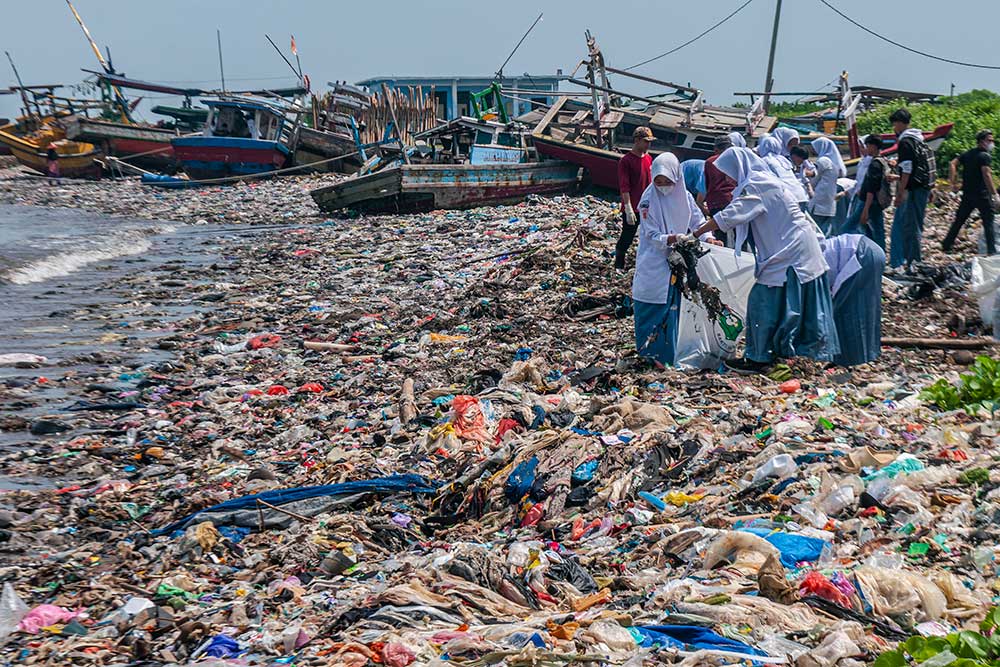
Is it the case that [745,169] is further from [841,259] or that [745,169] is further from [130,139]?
[130,139]

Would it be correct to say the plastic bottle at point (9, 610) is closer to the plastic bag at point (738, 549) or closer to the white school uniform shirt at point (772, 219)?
the plastic bag at point (738, 549)

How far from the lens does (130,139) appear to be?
31.0 metres

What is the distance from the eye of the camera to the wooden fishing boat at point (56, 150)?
3058 centimetres

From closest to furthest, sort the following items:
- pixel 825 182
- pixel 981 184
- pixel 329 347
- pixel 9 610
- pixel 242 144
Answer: pixel 9 610 < pixel 329 347 < pixel 825 182 < pixel 981 184 < pixel 242 144

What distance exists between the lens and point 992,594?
3117mm

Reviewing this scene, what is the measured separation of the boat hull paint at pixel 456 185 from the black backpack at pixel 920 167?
31.5 feet

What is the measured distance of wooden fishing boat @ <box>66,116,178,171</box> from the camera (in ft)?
98.9

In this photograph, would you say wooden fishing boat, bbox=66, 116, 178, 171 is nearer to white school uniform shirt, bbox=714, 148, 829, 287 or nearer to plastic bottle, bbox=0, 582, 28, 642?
white school uniform shirt, bbox=714, 148, 829, 287

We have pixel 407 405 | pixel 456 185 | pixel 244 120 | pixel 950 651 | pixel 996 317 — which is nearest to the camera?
pixel 950 651

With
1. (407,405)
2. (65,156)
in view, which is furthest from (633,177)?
(65,156)

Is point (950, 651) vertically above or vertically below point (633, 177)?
below

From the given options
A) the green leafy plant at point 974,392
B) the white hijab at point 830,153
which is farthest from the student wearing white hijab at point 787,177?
the white hijab at point 830,153

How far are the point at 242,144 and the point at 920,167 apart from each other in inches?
813

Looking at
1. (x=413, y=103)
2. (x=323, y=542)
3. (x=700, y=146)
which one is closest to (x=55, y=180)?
(x=413, y=103)
